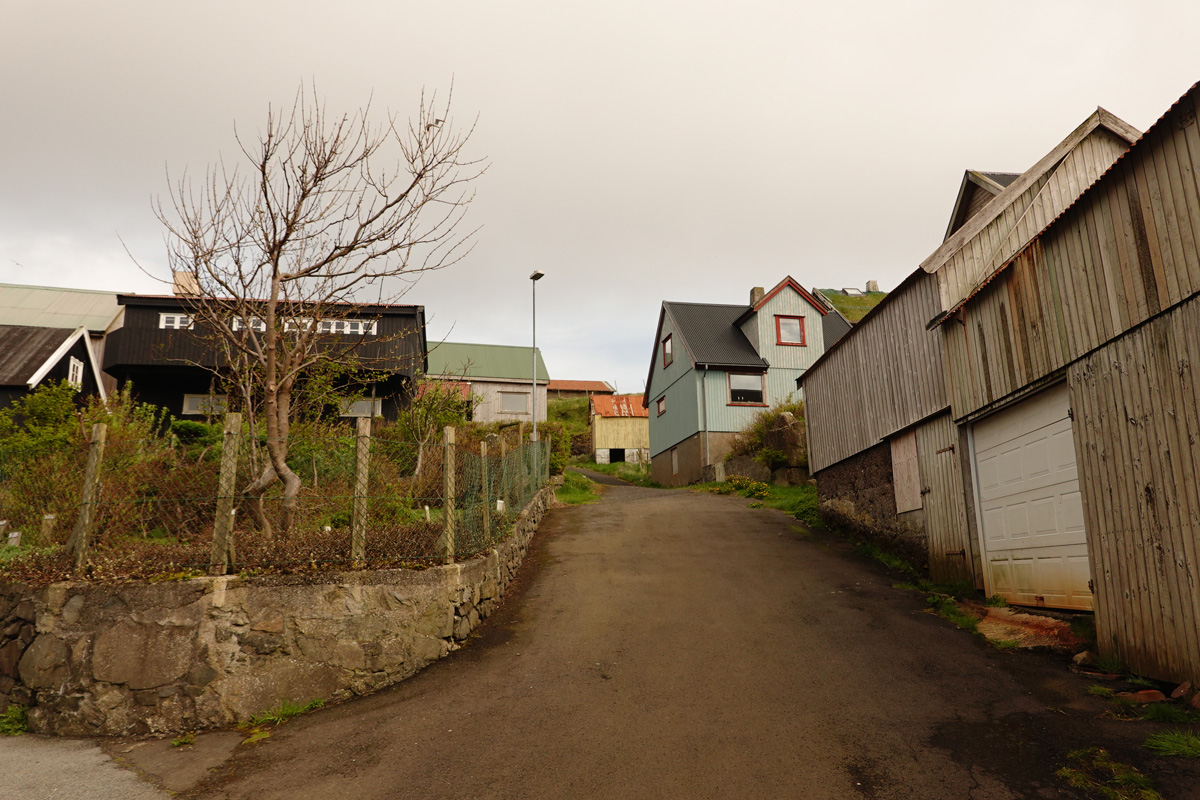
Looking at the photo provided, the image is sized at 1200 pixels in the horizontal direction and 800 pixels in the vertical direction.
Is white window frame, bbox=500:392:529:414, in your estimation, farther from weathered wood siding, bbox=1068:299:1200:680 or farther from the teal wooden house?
weathered wood siding, bbox=1068:299:1200:680

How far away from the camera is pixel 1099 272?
7508mm

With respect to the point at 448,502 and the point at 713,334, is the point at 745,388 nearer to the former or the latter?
the point at 713,334

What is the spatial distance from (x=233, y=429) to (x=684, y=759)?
5.61 m

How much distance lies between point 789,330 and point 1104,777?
82.4ft

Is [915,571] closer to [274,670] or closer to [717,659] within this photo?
[717,659]

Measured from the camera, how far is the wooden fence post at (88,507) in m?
7.47

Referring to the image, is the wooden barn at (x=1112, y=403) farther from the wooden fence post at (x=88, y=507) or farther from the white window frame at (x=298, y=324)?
the wooden fence post at (x=88, y=507)

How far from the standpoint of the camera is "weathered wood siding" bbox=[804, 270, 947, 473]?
1182 cm

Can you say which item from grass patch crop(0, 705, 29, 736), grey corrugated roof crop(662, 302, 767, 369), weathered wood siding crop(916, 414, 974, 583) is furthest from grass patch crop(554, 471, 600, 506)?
grass patch crop(0, 705, 29, 736)

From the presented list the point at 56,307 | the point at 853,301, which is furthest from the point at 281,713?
the point at 853,301

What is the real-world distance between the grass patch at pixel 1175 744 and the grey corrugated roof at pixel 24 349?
27.3 metres

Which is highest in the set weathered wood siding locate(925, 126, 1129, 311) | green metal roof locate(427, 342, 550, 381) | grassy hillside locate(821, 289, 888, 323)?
grassy hillside locate(821, 289, 888, 323)

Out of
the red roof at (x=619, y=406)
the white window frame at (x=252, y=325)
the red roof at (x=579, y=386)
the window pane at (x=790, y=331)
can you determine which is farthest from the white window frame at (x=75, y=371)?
the red roof at (x=579, y=386)

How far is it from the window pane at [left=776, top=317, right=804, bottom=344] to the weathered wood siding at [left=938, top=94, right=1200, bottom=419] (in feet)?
61.7
